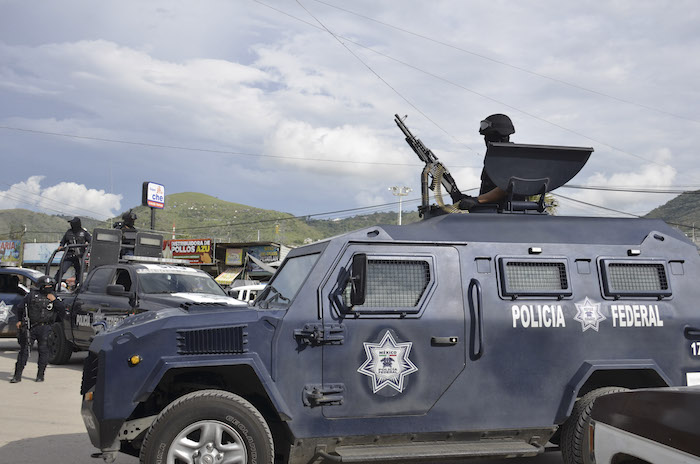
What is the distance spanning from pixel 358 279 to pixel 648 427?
2.14m

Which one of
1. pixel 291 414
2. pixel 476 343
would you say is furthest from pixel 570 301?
pixel 291 414

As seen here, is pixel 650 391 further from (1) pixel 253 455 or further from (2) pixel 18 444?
(2) pixel 18 444

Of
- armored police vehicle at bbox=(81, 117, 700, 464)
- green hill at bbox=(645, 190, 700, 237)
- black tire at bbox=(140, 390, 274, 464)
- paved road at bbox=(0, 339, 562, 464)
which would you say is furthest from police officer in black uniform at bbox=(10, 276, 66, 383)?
green hill at bbox=(645, 190, 700, 237)

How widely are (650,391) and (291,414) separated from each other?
2415 millimetres

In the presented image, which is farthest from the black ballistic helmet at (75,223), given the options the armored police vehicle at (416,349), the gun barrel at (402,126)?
the armored police vehicle at (416,349)

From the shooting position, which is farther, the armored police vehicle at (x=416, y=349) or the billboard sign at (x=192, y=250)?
the billboard sign at (x=192, y=250)

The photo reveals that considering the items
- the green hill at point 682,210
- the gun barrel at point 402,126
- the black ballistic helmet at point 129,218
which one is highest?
the green hill at point 682,210

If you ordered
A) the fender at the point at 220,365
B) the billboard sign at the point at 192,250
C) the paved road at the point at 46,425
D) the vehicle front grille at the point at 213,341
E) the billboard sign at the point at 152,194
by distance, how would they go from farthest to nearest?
1. the billboard sign at the point at 192,250
2. the billboard sign at the point at 152,194
3. the paved road at the point at 46,425
4. the vehicle front grille at the point at 213,341
5. the fender at the point at 220,365

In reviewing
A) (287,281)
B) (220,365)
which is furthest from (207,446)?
(287,281)

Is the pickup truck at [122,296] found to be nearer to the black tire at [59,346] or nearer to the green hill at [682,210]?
the black tire at [59,346]

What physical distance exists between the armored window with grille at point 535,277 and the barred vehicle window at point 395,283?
0.68 metres

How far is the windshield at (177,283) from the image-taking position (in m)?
11.5

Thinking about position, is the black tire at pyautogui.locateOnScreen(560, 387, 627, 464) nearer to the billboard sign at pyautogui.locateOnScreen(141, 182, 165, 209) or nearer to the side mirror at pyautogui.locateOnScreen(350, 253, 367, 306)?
the side mirror at pyautogui.locateOnScreen(350, 253, 367, 306)

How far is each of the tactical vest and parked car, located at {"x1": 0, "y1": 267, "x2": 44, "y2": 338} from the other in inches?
163
